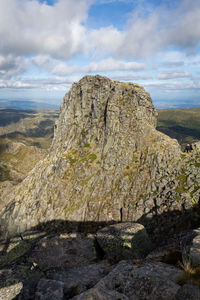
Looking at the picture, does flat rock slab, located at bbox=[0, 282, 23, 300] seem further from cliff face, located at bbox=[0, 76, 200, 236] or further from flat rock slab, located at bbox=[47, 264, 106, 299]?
cliff face, located at bbox=[0, 76, 200, 236]

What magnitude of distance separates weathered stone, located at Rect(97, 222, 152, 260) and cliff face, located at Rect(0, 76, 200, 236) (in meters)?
16.3

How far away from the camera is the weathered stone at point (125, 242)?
2781 cm

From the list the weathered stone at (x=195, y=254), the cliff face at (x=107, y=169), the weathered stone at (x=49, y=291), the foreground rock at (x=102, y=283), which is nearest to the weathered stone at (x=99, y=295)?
the foreground rock at (x=102, y=283)

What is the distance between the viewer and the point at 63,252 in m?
33.4

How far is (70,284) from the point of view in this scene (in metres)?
15.4

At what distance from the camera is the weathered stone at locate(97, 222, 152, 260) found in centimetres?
2781

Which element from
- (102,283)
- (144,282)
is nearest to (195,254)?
(144,282)

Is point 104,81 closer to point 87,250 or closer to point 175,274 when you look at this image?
point 87,250

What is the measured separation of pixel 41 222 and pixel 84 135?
37.4m

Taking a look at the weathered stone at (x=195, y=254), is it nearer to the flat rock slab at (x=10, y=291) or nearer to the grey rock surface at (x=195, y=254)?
the grey rock surface at (x=195, y=254)

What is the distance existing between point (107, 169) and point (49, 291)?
5027 centimetres

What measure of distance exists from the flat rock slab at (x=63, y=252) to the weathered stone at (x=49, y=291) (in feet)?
56.5

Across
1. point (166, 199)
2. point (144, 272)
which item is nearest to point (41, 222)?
point (166, 199)

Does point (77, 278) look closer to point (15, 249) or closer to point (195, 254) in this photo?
point (195, 254)
